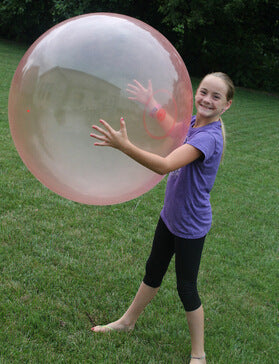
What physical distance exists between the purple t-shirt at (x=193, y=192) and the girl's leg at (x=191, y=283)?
2.7 inches

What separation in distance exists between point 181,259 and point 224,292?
3.72 ft

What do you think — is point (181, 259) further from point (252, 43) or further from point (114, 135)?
point (252, 43)

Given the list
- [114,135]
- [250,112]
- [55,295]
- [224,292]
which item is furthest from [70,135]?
[250,112]

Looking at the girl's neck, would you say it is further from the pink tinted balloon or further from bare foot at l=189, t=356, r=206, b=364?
bare foot at l=189, t=356, r=206, b=364

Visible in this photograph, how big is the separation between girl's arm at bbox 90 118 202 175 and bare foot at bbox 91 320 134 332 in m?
1.28

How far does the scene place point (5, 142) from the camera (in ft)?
18.6

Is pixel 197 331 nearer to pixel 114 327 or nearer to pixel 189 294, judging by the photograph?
pixel 189 294

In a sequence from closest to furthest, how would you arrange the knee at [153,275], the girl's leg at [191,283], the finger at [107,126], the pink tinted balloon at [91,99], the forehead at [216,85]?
1. the finger at [107,126]
2. the pink tinted balloon at [91,99]
3. the forehead at [216,85]
4. the girl's leg at [191,283]
5. the knee at [153,275]

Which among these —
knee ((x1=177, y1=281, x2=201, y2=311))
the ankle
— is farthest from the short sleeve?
the ankle

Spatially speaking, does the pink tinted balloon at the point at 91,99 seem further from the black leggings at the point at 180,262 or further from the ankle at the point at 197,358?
the ankle at the point at 197,358

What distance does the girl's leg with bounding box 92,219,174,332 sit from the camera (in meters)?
2.35

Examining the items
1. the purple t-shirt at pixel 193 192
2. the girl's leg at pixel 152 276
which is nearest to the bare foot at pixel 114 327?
the girl's leg at pixel 152 276

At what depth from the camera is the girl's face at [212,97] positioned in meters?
2.00

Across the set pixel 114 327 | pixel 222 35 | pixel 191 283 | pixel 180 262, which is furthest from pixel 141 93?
pixel 222 35
